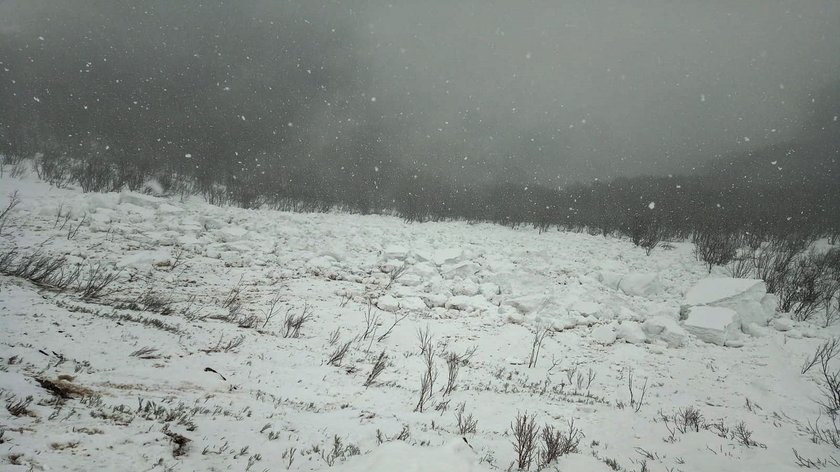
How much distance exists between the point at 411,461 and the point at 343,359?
3.88 meters

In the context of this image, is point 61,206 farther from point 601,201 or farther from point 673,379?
point 601,201

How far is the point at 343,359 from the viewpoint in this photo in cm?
601

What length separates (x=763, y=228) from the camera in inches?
798

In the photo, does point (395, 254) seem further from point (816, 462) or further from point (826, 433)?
point (816, 462)

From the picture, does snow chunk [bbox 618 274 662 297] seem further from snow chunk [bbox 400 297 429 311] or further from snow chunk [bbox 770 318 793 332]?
snow chunk [bbox 400 297 429 311]

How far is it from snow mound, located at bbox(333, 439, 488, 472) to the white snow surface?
19 mm

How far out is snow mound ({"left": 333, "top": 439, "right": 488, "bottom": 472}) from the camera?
2332 millimetres

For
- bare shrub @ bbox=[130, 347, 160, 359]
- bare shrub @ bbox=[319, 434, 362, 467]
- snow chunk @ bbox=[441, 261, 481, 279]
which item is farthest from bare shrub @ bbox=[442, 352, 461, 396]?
snow chunk @ bbox=[441, 261, 481, 279]

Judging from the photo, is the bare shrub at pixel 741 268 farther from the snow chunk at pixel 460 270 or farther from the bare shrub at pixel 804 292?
the snow chunk at pixel 460 270

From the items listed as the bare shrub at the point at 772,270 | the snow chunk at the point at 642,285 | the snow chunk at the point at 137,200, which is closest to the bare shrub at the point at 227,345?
the snow chunk at the point at 642,285

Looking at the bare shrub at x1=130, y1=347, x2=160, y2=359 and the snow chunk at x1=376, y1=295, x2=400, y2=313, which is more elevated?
the bare shrub at x1=130, y1=347, x2=160, y2=359

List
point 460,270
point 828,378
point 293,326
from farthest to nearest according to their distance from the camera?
point 460,270, point 293,326, point 828,378

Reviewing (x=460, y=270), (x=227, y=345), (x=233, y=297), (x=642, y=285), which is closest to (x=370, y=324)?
(x=233, y=297)

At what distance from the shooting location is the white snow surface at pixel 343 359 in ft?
8.65
